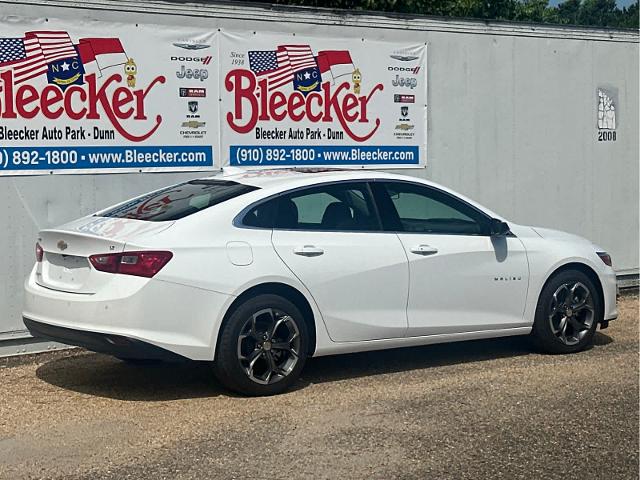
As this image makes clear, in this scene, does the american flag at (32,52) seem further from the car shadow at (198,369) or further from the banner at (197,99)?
the car shadow at (198,369)

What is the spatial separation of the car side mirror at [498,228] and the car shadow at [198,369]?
106 cm

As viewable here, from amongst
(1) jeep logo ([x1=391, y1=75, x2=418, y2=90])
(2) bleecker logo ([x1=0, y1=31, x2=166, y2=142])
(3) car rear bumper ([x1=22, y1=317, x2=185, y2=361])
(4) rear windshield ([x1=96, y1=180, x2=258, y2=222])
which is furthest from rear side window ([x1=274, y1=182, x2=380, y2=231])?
(1) jeep logo ([x1=391, y1=75, x2=418, y2=90])

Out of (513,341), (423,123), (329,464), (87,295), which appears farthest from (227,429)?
(423,123)

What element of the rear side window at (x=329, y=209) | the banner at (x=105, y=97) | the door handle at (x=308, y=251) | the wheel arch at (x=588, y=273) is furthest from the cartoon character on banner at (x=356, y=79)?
the door handle at (x=308, y=251)

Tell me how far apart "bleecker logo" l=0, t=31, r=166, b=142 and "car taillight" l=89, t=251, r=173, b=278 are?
253 centimetres

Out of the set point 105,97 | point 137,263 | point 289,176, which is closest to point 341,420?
point 137,263

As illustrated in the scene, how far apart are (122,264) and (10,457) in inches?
58.7

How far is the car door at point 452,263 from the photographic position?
8.05m

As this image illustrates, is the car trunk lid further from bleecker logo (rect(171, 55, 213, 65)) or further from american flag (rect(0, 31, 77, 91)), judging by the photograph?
bleecker logo (rect(171, 55, 213, 65))

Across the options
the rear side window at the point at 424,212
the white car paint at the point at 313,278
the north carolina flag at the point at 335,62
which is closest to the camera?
the white car paint at the point at 313,278

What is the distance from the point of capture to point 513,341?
938 centimetres

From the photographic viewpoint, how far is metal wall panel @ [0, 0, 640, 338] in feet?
32.2

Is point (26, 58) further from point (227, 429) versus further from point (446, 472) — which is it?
point (446, 472)

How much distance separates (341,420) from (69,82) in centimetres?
418
